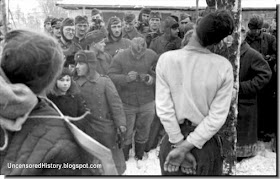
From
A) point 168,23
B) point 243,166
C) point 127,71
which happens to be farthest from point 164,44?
point 243,166

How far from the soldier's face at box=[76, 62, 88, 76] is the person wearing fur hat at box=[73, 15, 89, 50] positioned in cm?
8

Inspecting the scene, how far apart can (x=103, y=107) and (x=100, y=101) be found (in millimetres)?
36

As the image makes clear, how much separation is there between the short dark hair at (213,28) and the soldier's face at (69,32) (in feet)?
2.15

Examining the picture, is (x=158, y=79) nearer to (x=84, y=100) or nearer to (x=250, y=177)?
(x=84, y=100)

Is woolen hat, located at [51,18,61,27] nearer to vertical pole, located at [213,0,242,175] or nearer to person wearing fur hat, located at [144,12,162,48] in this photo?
person wearing fur hat, located at [144,12,162,48]

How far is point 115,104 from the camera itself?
2.21m

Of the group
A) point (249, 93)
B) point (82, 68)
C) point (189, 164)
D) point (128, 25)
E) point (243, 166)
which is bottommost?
point (243, 166)

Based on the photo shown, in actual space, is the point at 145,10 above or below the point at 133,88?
above

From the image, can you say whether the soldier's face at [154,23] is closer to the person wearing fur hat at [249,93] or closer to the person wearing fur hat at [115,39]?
the person wearing fur hat at [115,39]

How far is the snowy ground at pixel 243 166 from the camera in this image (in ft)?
7.32

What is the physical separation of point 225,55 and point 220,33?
0.61 ft

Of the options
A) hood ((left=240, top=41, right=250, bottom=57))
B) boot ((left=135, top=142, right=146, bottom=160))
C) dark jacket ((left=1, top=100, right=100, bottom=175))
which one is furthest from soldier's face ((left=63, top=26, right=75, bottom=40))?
hood ((left=240, top=41, right=250, bottom=57))

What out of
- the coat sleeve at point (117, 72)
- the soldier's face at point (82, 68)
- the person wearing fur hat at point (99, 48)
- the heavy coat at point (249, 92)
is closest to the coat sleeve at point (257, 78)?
the heavy coat at point (249, 92)

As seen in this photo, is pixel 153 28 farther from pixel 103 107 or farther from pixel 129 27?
pixel 103 107
